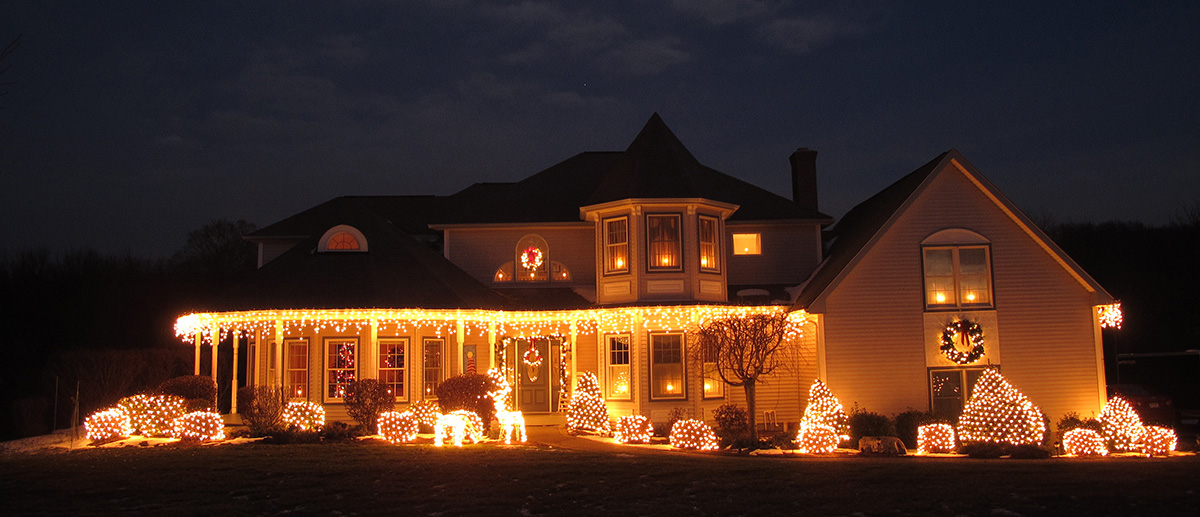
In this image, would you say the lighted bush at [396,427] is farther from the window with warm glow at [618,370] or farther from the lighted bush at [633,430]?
the window with warm glow at [618,370]

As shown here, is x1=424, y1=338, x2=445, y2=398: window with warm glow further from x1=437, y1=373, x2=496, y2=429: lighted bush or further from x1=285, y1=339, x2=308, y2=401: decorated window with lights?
x1=437, y1=373, x2=496, y2=429: lighted bush

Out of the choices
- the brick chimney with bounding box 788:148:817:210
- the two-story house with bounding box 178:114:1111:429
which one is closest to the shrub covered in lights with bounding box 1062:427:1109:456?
the two-story house with bounding box 178:114:1111:429

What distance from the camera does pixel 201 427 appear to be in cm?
1692

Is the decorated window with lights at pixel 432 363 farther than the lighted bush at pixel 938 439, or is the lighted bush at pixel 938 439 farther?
the decorated window with lights at pixel 432 363

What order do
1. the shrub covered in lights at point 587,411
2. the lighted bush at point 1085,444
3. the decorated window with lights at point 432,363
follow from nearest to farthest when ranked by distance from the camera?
the lighted bush at point 1085,444, the shrub covered in lights at point 587,411, the decorated window with lights at point 432,363

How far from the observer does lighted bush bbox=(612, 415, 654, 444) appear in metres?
18.0

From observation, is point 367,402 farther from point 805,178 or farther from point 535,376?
point 805,178

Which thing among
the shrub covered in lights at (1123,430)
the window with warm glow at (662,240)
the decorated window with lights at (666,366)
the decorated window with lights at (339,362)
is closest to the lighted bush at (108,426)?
the decorated window with lights at (339,362)

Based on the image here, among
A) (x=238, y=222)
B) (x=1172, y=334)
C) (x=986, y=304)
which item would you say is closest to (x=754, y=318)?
(x=986, y=304)

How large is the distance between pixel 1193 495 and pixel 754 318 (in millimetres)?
7773

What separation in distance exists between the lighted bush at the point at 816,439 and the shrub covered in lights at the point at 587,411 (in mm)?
4573

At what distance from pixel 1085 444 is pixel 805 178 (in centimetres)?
1151

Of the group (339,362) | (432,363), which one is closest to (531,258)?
(432,363)

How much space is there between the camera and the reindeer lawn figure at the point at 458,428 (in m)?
16.3
